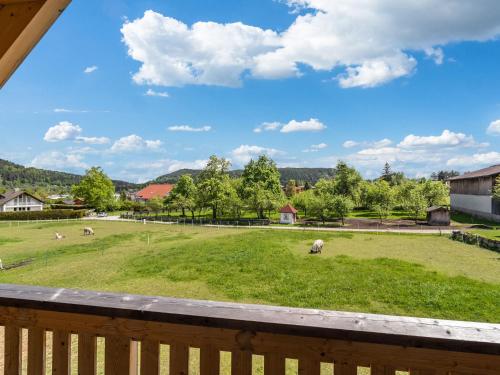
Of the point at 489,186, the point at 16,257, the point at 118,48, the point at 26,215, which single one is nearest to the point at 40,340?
the point at 118,48

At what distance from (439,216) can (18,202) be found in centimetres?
5376

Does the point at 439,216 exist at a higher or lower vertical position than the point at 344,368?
lower

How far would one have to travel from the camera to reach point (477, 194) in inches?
1302

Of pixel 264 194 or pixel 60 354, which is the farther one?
pixel 264 194

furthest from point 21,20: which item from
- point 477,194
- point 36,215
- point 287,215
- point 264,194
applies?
point 36,215

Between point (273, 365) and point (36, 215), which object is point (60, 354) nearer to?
point (273, 365)

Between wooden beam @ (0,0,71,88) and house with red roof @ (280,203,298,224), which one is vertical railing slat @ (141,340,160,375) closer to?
wooden beam @ (0,0,71,88)

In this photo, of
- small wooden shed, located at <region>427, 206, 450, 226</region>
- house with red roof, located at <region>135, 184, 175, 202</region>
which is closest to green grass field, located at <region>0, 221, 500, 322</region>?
small wooden shed, located at <region>427, 206, 450, 226</region>

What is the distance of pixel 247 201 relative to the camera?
113 feet

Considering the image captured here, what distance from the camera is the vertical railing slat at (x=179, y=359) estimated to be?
1188 mm

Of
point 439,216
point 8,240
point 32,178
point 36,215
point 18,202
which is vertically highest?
point 32,178

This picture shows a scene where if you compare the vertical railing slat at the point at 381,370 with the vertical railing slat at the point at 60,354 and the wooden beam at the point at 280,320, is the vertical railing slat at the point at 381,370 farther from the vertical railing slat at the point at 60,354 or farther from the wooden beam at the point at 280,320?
the vertical railing slat at the point at 60,354

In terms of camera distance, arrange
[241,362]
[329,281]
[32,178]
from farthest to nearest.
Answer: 1. [32,178]
2. [329,281]
3. [241,362]

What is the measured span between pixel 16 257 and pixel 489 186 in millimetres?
37116
